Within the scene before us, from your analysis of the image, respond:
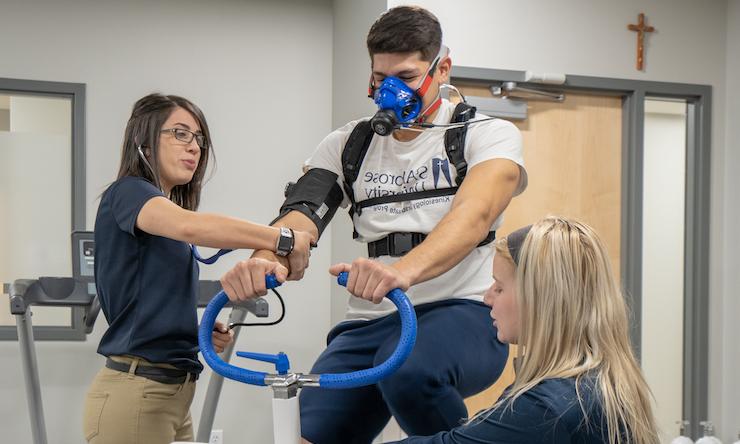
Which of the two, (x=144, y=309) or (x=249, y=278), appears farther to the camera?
(x=144, y=309)

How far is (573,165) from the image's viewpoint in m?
4.19

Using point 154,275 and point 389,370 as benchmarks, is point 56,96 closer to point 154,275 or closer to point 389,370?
point 154,275

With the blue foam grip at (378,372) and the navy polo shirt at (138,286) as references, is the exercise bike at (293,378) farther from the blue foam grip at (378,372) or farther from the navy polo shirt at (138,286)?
the navy polo shirt at (138,286)

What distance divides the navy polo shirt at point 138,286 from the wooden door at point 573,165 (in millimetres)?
2248

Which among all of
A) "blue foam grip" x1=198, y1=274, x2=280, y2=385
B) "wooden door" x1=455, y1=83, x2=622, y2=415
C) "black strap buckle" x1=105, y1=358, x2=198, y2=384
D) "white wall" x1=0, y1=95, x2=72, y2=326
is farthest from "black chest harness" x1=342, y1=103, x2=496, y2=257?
"white wall" x1=0, y1=95, x2=72, y2=326

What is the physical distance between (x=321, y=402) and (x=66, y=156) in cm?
312

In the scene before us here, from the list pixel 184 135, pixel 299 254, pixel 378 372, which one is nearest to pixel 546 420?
pixel 378 372

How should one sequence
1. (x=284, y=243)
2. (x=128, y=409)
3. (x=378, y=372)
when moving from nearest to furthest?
(x=378, y=372) < (x=284, y=243) < (x=128, y=409)

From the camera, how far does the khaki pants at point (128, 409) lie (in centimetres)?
200

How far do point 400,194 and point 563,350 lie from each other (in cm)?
54

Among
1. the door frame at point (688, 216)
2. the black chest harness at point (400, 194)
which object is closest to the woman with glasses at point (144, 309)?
the black chest harness at point (400, 194)

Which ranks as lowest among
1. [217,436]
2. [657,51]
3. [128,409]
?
[217,436]

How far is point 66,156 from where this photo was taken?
170 inches

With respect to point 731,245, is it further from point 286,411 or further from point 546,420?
point 286,411
